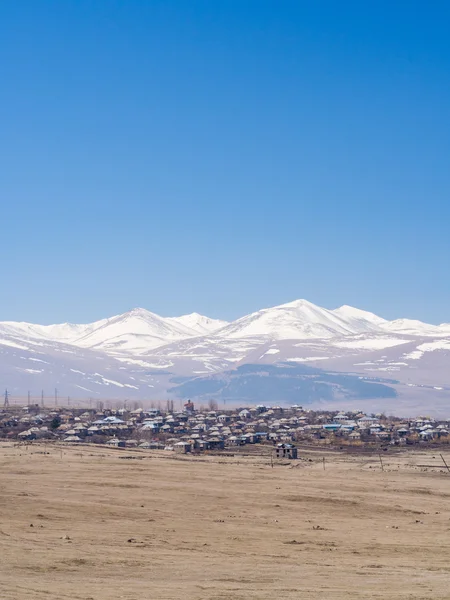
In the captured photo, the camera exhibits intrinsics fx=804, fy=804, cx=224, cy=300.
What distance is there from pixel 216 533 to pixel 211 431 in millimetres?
87780

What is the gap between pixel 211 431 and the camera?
120438mm

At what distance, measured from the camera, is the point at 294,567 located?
2564cm

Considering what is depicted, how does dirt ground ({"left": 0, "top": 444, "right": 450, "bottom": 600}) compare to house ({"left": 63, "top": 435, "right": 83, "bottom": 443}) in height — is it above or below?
below

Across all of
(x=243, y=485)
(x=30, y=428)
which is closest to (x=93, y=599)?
(x=243, y=485)

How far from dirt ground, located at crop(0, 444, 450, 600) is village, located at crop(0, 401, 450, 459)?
3315 centimetres

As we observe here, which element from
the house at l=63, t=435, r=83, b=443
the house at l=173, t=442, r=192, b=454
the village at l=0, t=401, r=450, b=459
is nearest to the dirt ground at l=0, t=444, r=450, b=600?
the house at l=173, t=442, r=192, b=454

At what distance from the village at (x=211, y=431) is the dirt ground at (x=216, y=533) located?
33.2 m

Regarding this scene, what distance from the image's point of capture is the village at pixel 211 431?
332ft

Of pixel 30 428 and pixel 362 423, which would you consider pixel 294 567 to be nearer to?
pixel 30 428

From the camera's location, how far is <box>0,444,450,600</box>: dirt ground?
21688 millimetres

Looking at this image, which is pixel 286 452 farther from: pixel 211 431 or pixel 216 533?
pixel 216 533

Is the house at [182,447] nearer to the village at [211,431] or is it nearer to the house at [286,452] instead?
the village at [211,431]

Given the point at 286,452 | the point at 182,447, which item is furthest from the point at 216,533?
the point at 182,447

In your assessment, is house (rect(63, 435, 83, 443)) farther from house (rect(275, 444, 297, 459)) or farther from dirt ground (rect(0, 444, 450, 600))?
dirt ground (rect(0, 444, 450, 600))
